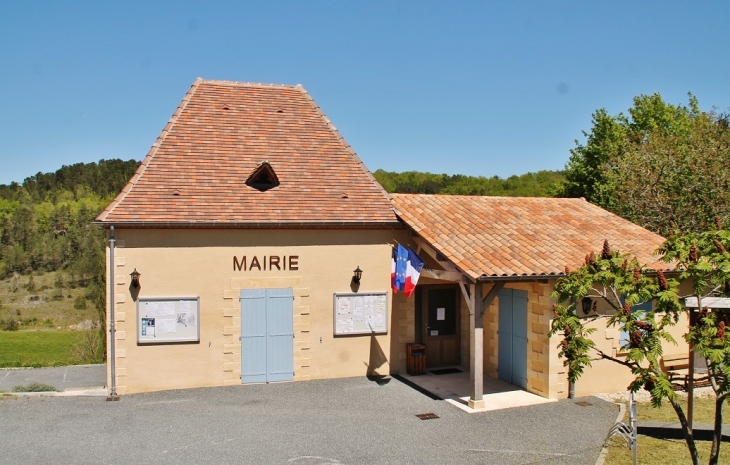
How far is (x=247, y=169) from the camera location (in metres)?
13.5

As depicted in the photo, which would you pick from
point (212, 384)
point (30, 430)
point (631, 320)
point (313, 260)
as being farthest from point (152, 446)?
point (631, 320)

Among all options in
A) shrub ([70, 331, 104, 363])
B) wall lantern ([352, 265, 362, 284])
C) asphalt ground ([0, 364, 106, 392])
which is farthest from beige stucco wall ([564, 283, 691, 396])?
shrub ([70, 331, 104, 363])

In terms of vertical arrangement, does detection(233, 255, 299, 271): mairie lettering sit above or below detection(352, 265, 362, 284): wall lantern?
above

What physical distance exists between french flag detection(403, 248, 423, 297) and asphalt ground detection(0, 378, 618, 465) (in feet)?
7.10

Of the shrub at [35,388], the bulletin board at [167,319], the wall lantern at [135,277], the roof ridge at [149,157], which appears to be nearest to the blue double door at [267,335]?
the bulletin board at [167,319]

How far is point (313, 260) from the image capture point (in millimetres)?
13156

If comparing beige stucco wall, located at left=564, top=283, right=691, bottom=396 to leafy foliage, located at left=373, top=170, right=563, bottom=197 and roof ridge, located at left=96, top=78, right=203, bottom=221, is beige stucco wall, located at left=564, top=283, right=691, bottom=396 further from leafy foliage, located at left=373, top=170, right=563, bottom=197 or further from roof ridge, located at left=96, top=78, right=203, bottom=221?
leafy foliage, located at left=373, top=170, right=563, bottom=197

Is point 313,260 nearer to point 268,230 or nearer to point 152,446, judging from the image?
point 268,230

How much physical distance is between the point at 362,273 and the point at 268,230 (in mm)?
2318

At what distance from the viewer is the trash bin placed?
13.6 meters

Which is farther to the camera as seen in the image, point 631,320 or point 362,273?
point 362,273

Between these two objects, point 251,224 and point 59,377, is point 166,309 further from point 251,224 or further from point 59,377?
point 59,377

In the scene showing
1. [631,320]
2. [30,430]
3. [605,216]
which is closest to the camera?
[631,320]

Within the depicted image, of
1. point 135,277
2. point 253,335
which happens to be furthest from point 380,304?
point 135,277
